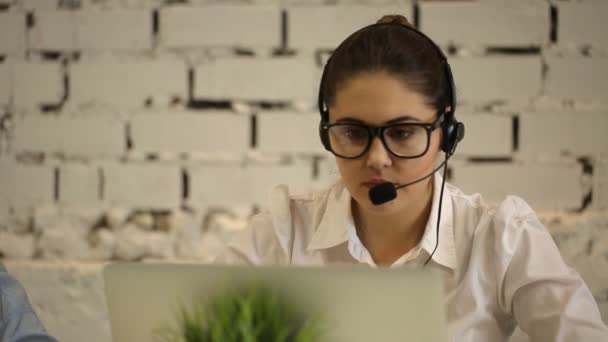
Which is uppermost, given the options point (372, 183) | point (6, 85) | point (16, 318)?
point (6, 85)

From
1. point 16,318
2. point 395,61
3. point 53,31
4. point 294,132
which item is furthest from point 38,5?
point 395,61

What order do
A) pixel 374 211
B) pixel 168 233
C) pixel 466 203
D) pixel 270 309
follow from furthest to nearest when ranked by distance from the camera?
pixel 168 233, pixel 466 203, pixel 374 211, pixel 270 309

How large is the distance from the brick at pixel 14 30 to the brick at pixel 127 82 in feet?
0.43

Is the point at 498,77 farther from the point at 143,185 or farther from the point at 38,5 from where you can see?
the point at 38,5

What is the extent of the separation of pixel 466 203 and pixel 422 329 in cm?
63

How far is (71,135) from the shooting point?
1.69 metres

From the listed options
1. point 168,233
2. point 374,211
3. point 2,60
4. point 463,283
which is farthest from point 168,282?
point 2,60

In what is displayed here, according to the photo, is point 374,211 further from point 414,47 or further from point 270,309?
point 270,309

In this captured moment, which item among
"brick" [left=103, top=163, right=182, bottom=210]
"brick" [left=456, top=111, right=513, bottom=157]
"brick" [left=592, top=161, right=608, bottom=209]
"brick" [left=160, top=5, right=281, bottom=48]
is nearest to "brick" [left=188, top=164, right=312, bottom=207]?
"brick" [left=103, top=163, right=182, bottom=210]

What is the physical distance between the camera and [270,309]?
2.14 ft

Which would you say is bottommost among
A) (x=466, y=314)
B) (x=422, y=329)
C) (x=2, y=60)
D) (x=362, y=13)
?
(x=466, y=314)

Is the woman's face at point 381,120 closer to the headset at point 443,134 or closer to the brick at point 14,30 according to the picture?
the headset at point 443,134

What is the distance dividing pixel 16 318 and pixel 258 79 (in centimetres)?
74

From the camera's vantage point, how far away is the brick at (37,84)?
66.7 inches
